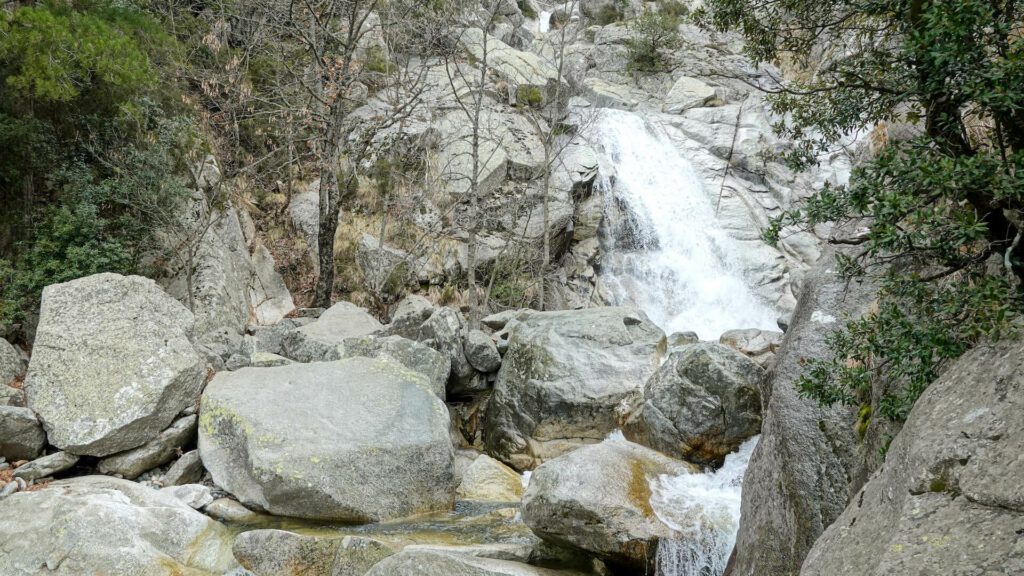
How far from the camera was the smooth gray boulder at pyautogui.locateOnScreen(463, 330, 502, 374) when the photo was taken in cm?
1135

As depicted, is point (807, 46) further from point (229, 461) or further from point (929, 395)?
point (229, 461)

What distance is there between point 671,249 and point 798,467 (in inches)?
637

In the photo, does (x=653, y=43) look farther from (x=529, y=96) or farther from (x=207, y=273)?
(x=207, y=273)

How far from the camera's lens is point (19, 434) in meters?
7.09

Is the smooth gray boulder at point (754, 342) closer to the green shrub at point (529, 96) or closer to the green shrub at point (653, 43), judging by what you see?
the green shrub at point (529, 96)

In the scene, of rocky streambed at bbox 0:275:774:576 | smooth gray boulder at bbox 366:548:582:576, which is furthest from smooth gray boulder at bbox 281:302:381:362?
smooth gray boulder at bbox 366:548:582:576

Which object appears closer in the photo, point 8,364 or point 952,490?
point 952,490

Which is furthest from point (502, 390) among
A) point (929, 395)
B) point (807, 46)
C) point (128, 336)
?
point (929, 395)

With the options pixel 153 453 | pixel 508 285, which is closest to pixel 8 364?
pixel 153 453

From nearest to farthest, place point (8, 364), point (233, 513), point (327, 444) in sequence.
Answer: point (233, 513) < point (327, 444) < point (8, 364)

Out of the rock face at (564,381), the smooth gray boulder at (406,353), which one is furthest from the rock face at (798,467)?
the smooth gray boulder at (406,353)

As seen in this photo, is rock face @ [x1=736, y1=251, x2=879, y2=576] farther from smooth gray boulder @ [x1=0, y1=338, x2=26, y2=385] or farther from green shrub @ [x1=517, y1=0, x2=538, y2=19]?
green shrub @ [x1=517, y1=0, x2=538, y2=19]

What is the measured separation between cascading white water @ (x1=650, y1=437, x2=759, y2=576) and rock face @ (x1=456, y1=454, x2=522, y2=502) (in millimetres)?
2655

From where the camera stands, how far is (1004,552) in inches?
99.7
